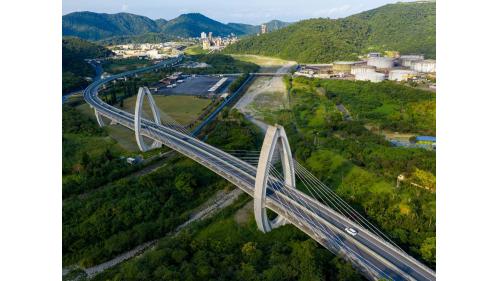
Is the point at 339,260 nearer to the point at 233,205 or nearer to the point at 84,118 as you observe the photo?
the point at 233,205

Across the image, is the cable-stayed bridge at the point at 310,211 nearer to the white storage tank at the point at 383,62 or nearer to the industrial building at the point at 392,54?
the white storage tank at the point at 383,62

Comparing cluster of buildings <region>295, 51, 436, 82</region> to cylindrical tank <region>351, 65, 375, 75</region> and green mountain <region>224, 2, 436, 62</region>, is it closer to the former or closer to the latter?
cylindrical tank <region>351, 65, 375, 75</region>

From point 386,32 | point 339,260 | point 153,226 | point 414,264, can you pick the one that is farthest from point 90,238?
point 386,32

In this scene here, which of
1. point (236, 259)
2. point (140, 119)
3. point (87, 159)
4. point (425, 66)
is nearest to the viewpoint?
point (236, 259)

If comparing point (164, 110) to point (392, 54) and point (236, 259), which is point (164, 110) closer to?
point (236, 259)

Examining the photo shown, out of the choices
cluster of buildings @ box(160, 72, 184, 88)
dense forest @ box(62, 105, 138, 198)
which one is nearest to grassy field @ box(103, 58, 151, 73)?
cluster of buildings @ box(160, 72, 184, 88)

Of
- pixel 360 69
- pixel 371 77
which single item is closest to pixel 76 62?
pixel 360 69


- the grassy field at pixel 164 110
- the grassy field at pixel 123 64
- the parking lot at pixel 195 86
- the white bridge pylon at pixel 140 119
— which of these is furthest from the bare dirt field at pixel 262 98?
the grassy field at pixel 123 64
